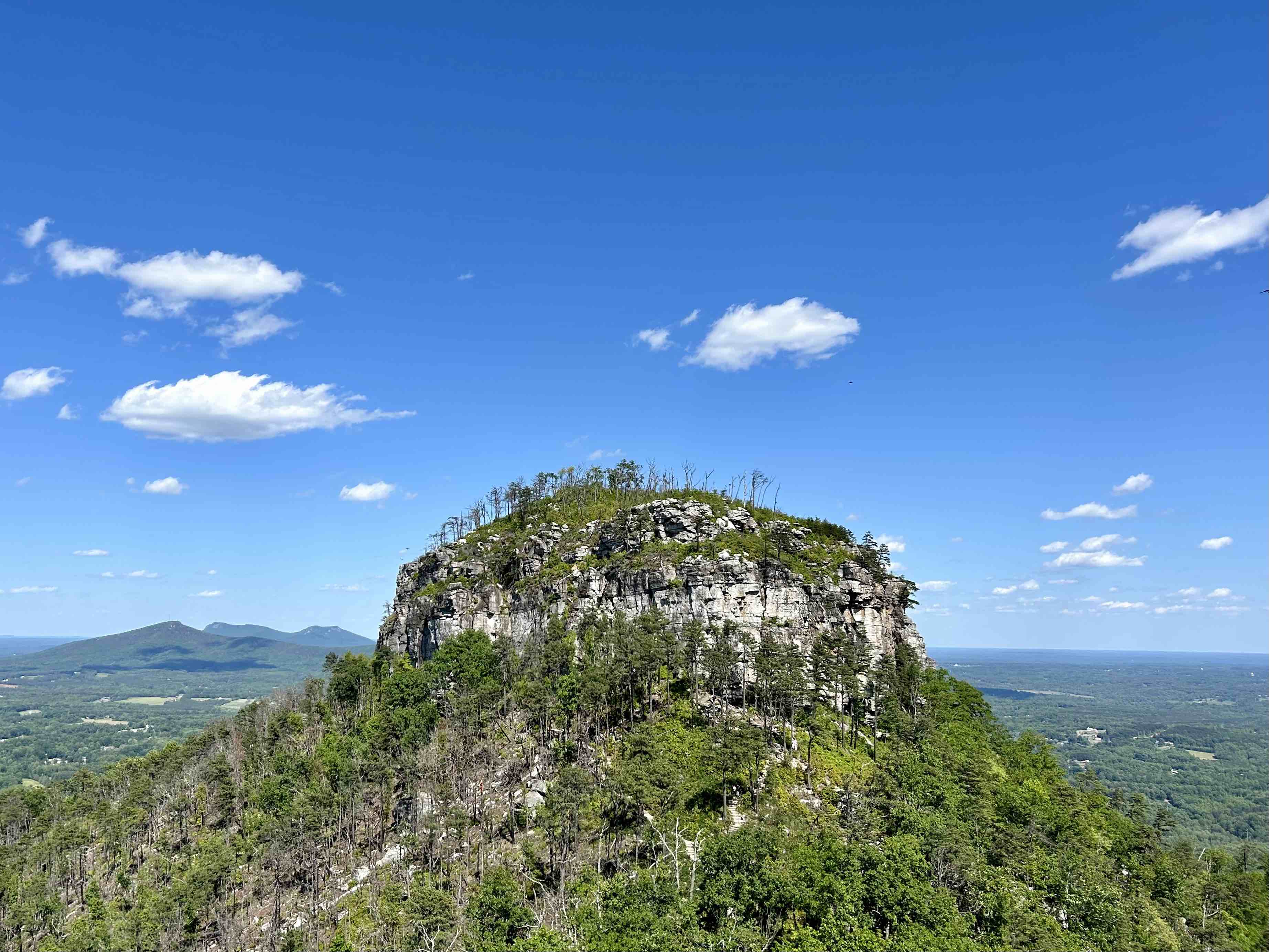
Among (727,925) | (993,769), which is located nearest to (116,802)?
(727,925)

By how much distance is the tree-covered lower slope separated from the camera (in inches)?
2147

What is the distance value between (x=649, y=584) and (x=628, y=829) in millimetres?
44620

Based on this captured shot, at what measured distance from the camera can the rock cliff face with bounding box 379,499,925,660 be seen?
358 ft

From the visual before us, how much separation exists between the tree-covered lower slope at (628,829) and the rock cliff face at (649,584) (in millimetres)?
5152

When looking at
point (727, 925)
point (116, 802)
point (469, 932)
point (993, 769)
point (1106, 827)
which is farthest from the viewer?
point (116, 802)

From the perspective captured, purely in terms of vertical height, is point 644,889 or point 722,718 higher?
point 722,718

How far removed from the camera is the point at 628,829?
7269cm

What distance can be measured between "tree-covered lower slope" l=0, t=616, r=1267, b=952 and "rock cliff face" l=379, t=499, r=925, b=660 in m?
5.15

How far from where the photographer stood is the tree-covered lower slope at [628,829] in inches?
2147

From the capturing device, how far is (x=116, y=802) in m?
108

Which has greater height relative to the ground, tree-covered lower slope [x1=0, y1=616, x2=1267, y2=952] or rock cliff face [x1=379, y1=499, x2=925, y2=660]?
rock cliff face [x1=379, y1=499, x2=925, y2=660]

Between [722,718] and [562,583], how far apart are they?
42945mm

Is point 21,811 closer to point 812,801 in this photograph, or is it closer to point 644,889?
point 644,889

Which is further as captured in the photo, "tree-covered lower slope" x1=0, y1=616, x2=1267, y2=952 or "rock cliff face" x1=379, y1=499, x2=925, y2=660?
"rock cliff face" x1=379, y1=499, x2=925, y2=660
